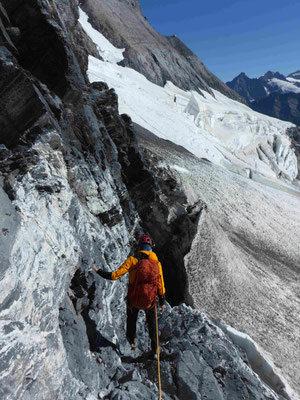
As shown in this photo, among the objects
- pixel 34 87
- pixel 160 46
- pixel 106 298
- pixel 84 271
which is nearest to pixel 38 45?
pixel 34 87

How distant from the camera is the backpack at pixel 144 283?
4.61 meters

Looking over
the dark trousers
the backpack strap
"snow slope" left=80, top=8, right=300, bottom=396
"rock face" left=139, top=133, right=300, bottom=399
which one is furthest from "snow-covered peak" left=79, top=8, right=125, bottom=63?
the dark trousers

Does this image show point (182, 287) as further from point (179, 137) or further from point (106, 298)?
point (179, 137)

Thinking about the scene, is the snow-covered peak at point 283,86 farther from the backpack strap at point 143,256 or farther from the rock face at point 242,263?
the backpack strap at point 143,256

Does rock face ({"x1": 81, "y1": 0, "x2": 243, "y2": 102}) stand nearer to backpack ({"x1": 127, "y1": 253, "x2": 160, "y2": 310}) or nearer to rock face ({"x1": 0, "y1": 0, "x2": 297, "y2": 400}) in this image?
rock face ({"x1": 0, "y1": 0, "x2": 297, "y2": 400})

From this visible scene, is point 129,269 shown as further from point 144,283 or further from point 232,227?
point 232,227

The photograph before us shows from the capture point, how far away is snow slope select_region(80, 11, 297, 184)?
27.3 metres

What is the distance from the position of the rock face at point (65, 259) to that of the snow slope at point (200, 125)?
59.3ft

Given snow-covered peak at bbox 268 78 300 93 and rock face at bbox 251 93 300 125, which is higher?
snow-covered peak at bbox 268 78 300 93

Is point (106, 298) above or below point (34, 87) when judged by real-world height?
below

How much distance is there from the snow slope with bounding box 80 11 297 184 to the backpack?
21.1 meters

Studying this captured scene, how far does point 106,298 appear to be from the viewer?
535cm

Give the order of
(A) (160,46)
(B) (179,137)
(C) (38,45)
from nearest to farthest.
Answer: (C) (38,45)
(B) (179,137)
(A) (160,46)

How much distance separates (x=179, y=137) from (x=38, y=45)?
20.3 metres
